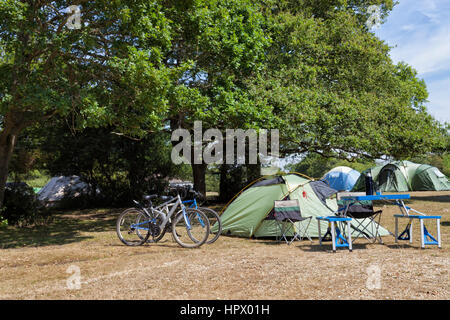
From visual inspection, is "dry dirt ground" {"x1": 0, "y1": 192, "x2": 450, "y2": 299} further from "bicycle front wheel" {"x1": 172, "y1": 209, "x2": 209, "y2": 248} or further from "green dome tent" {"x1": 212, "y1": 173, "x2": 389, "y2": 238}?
"green dome tent" {"x1": 212, "y1": 173, "x2": 389, "y2": 238}

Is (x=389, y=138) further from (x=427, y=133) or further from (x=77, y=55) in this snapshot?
(x=77, y=55)

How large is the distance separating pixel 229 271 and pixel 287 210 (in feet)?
9.45

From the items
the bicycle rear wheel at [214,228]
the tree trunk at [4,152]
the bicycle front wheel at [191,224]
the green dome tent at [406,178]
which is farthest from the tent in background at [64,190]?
the green dome tent at [406,178]

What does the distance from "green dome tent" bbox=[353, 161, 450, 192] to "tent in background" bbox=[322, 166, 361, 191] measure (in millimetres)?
1208

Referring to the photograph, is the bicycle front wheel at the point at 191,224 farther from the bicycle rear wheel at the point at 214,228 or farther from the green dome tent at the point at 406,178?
the green dome tent at the point at 406,178

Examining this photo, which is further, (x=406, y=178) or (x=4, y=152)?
(x=406, y=178)

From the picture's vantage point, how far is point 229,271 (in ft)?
15.3

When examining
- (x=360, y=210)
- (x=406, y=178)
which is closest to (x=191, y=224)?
(x=360, y=210)

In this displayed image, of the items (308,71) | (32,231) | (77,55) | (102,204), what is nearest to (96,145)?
(102,204)

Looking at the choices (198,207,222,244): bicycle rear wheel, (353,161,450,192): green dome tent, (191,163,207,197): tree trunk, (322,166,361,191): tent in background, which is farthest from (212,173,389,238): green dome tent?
(322,166,361,191): tent in background

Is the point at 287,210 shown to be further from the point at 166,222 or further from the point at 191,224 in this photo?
the point at 166,222

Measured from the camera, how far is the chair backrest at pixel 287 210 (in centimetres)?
719

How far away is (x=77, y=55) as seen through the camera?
852 centimetres

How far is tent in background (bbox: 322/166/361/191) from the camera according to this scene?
2347 cm
